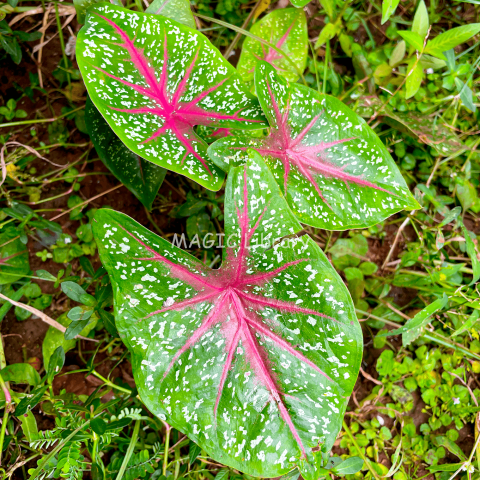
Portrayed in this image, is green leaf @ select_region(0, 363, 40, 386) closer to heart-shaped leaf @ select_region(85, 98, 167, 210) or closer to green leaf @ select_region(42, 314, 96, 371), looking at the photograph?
green leaf @ select_region(42, 314, 96, 371)

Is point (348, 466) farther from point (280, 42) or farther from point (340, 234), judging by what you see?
point (280, 42)

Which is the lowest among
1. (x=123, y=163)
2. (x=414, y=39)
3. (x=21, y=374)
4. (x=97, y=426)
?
(x=21, y=374)

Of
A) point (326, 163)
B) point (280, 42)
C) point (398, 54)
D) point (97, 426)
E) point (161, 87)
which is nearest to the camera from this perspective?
point (97, 426)

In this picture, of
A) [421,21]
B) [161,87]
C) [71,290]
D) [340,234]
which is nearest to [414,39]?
[421,21]

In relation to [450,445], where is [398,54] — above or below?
above

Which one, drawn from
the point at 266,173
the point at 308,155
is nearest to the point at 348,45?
the point at 308,155

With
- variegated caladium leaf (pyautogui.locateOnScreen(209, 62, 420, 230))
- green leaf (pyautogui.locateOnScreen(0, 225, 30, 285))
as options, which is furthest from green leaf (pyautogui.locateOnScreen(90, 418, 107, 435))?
variegated caladium leaf (pyautogui.locateOnScreen(209, 62, 420, 230))

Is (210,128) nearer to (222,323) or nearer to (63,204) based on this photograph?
(222,323)
